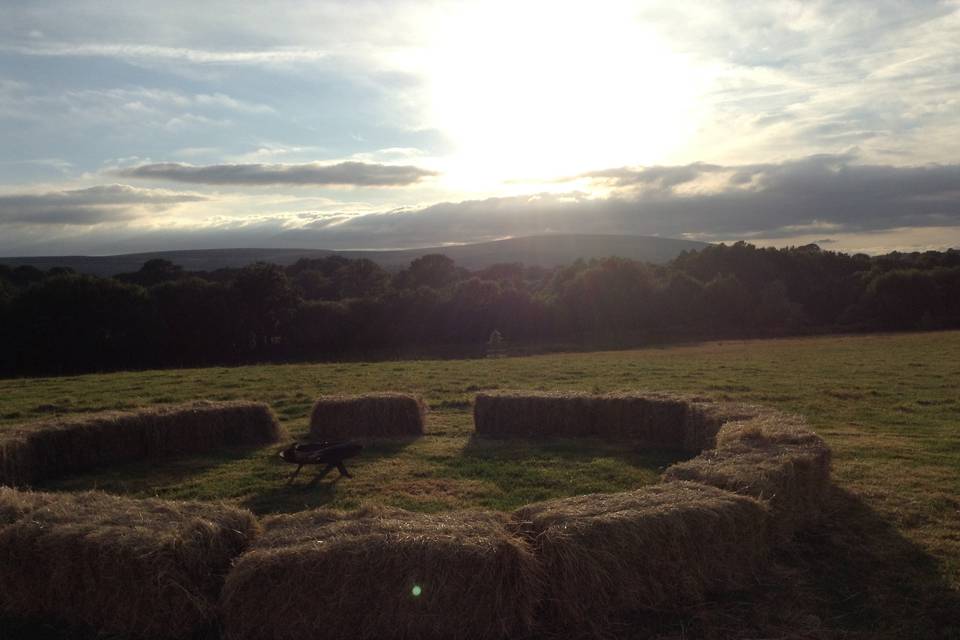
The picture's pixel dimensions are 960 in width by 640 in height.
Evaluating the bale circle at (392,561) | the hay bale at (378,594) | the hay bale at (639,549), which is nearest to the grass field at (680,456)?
the hay bale at (639,549)

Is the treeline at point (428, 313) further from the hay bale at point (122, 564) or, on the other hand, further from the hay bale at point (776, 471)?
the hay bale at point (122, 564)

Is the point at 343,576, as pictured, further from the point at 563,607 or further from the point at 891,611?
the point at 891,611

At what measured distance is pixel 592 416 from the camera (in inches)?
659

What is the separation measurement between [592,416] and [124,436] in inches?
384

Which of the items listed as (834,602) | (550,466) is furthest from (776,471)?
(550,466)

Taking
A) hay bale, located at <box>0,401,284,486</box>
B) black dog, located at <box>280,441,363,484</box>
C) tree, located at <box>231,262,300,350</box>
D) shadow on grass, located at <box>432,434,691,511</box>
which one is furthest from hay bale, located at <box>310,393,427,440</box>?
tree, located at <box>231,262,300,350</box>

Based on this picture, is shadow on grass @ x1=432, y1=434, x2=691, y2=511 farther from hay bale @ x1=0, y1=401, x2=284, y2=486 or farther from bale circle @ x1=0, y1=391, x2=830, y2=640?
hay bale @ x1=0, y1=401, x2=284, y2=486

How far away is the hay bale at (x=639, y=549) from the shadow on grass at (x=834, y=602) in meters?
0.21

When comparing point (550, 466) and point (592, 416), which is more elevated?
point (592, 416)

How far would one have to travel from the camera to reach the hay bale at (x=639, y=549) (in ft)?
23.5

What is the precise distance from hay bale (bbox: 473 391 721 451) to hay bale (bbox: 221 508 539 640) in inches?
361

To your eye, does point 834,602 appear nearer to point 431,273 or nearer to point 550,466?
point 550,466

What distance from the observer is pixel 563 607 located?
7105 millimetres

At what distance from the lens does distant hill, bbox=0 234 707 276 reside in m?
151
